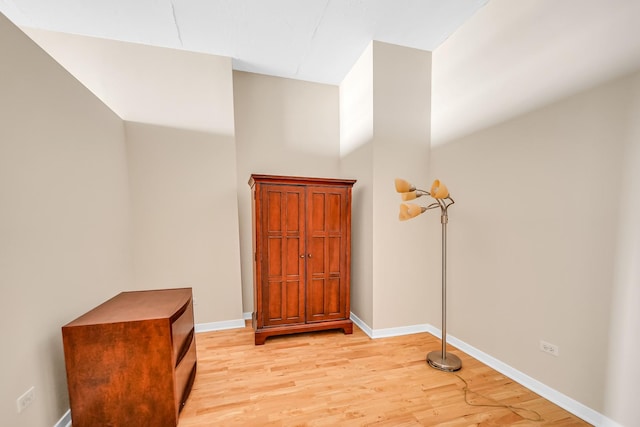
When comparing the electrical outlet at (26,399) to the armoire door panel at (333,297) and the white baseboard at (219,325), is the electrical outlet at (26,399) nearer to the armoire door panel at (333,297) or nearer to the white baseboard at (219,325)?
the white baseboard at (219,325)

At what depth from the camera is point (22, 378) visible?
132 cm

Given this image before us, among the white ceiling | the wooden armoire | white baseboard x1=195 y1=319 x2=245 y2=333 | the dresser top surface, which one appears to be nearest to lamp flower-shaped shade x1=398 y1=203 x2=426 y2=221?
the wooden armoire

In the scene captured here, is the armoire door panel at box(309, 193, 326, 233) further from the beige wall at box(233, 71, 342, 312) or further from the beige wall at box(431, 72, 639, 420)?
the beige wall at box(431, 72, 639, 420)

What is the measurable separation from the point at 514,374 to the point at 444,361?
0.51 m

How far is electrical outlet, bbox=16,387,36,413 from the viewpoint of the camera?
1288 millimetres

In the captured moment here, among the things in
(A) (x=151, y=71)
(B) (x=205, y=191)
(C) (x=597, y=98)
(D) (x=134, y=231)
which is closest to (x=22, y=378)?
(D) (x=134, y=231)

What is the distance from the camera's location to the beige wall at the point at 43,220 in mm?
1292

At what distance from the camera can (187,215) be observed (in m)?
2.87

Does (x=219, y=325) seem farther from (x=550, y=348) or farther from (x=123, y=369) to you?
(x=550, y=348)

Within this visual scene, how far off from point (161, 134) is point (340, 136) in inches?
88.1

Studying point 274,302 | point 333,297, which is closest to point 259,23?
point 274,302

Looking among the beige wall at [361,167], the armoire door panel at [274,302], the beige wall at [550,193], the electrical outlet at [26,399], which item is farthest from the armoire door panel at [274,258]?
the beige wall at [550,193]

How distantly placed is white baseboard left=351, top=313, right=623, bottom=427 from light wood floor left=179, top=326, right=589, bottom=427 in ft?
0.16

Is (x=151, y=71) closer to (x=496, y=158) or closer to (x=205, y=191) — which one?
(x=205, y=191)
